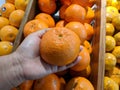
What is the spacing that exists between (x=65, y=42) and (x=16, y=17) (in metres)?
0.50

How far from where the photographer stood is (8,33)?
103 cm

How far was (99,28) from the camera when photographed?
92cm

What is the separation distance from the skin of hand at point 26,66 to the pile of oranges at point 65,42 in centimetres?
5

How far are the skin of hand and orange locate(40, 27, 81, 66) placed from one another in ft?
0.19

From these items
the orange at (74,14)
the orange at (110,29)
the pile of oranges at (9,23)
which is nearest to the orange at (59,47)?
the orange at (74,14)

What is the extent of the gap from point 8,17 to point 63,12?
357 mm

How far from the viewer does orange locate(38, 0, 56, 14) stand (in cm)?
104

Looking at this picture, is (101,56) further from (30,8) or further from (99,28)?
(30,8)

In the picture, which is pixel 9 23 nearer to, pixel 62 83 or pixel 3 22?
pixel 3 22

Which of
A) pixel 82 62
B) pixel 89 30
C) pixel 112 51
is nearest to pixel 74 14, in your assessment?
pixel 89 30

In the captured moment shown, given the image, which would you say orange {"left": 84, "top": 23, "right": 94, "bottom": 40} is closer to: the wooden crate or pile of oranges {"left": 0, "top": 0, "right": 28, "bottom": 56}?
the wooden crate

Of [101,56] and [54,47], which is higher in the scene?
[54,47]

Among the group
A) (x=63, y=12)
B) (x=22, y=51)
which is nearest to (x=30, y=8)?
(x=63, y=12)

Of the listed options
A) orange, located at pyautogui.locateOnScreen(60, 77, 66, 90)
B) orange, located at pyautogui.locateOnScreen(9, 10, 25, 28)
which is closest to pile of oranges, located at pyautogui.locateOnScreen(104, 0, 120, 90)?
orange, located at pyautogui.locateOnScreen(60, 77, 66, 90)
